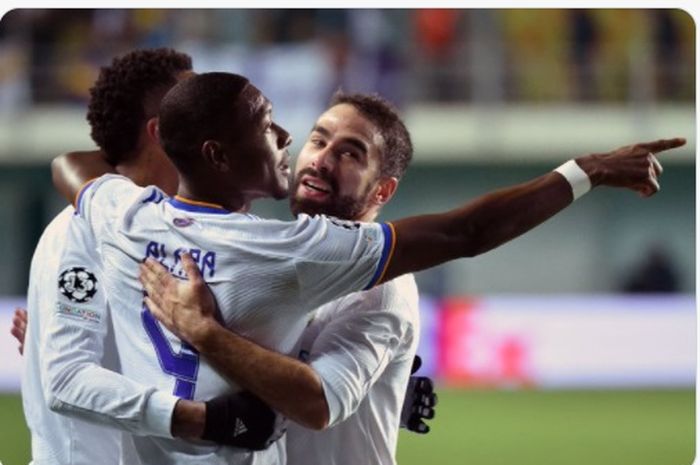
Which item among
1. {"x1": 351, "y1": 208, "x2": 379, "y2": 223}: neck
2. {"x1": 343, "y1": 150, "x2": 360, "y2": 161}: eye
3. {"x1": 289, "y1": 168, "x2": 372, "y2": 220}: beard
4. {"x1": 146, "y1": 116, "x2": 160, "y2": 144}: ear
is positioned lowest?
{"x1": 351, "y1": 208, "x2": 379, "y2": 223}: neck

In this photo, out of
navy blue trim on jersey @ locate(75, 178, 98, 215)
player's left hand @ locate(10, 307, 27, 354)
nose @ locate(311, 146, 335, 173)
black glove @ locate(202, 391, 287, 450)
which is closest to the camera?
black glove @ locate(202, 391, 287, 450)

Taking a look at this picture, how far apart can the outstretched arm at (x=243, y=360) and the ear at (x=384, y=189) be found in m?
1.12

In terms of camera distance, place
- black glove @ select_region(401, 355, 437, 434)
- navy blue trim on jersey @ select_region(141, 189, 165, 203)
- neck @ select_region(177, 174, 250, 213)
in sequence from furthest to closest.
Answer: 1. black glove @ select_region(401, 355, 437, 434)
2. navy blue trim on jersey @ select_region(141, 189, 165, 203)
3. neck @ select_region(177, 174, 250, 213)

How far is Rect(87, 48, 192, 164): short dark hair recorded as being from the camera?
15.2 ft

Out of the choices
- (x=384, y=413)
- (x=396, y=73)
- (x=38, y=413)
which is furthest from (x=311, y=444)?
(x=396, y=73)

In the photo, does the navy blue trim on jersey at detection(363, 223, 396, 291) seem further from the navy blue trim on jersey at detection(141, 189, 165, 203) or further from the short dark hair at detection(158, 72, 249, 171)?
the navy blue trim on jersey at detection(141, 189, 165, 203)

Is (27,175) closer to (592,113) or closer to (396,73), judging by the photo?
(396,73)

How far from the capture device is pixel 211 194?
3971 millimetres

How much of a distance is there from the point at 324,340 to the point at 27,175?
64.2 ft

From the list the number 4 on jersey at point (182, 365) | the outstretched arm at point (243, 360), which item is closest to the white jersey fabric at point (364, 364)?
the outstretched arm at point (243, 360)

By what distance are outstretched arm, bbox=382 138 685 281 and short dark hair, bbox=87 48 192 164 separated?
1237mm

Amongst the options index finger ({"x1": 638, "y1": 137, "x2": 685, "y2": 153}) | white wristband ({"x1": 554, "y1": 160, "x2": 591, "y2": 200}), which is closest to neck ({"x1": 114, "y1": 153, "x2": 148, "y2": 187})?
white wristband ({"x1": 554, "y1": 160, "x2": 591, "y2": 200})

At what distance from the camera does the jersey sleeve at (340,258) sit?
378 cm

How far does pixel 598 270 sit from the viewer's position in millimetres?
23719
